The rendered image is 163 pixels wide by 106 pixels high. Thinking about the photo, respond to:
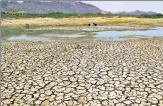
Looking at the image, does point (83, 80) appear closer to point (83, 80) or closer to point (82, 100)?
point (83, 80)

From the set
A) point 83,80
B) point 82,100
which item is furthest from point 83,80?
point 82,100

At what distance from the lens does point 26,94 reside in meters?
8.30

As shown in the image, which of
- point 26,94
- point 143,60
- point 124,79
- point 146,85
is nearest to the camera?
point 26,94

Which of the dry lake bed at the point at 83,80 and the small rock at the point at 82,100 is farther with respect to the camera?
the dry lake bed at the point at 83,80

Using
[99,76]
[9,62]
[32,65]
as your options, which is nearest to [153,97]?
[99,76]

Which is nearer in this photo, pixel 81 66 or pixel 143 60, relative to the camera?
pixel 81 66

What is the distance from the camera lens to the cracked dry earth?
7711 millimetres

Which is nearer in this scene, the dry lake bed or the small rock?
the small rock

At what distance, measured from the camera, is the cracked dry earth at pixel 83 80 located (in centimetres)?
771

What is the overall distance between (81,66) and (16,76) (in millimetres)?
2959

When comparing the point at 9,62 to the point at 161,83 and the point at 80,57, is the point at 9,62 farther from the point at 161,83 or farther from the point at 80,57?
the point at 161,83

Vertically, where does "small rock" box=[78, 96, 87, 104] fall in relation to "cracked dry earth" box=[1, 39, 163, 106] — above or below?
below

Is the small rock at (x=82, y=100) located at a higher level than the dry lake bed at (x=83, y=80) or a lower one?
lower

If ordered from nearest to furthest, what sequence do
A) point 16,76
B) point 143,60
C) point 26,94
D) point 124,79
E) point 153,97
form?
1. point 153,97
2. point 26,94
3. point 124,79
4. point 16,76
5. point 143,60
